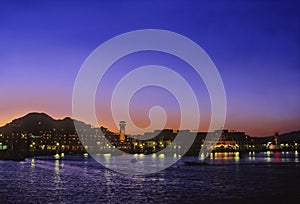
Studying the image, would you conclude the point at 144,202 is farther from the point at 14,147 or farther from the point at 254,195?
the point at 14,147

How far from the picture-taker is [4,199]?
94.4 feet

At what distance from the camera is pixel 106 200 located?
94.9ft

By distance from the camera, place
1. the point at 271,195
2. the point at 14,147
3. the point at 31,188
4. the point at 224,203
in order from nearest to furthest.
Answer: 1. the point at 224,203
2. the point at 271,195
3. the point at 31,188
4. the point at 14,147

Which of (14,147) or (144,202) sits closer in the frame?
(144,202)

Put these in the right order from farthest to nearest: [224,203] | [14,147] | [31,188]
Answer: [14,147] < [31,188] < [224,203]

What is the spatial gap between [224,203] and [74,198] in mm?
10938

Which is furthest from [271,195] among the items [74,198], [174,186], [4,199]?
[4,199]

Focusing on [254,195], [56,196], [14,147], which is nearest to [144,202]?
[56,196]

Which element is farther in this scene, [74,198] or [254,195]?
[254,195]

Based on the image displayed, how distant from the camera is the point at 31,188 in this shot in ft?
119

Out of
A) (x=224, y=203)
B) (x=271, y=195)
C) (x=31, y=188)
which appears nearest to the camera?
(x=224, y=203)

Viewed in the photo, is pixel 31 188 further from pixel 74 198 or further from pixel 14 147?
pixel 14 147

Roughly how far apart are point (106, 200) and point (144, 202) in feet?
9.74

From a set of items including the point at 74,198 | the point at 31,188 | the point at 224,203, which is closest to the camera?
the point at 224,203
